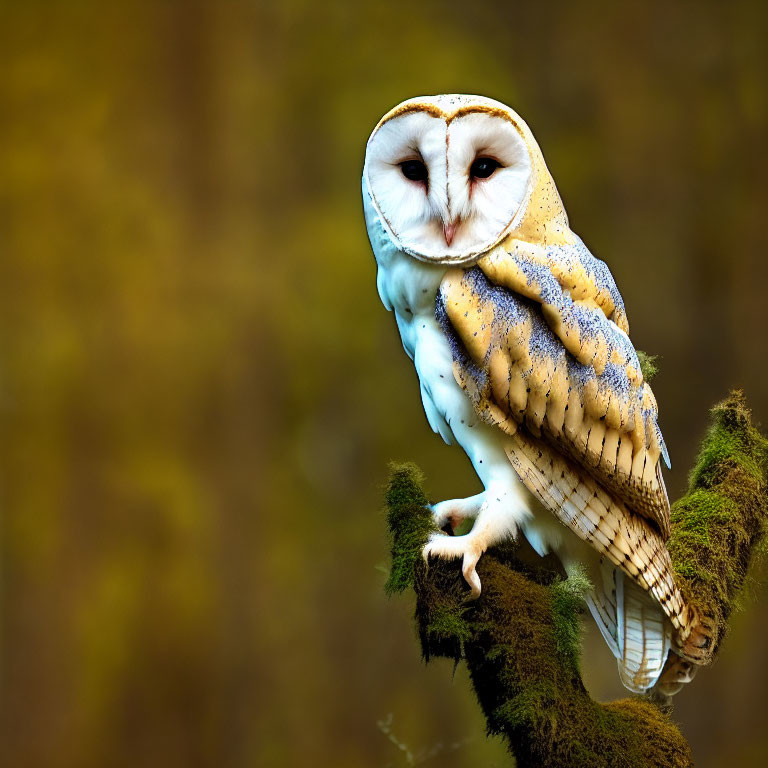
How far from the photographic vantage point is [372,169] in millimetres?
1173

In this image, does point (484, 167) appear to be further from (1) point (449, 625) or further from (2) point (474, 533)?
(1) point (449, 625)

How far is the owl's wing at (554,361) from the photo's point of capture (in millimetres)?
1139

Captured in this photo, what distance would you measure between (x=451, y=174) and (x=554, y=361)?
10.3 inches

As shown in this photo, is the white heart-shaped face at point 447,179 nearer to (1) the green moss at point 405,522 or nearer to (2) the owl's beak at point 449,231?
(2) the owl's beak at point 449,231

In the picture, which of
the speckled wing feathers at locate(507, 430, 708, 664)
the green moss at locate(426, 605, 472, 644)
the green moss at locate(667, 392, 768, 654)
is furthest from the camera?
the green moss at locate(667, 392, 768, 654)

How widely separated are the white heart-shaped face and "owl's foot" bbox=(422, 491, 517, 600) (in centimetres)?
31

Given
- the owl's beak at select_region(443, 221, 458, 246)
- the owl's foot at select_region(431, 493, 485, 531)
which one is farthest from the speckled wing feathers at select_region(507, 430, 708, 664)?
the owl's beak at select_region(443, 221, 458, 246)

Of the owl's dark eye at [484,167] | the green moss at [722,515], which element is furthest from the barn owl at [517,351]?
A: the green moss at [722,515]

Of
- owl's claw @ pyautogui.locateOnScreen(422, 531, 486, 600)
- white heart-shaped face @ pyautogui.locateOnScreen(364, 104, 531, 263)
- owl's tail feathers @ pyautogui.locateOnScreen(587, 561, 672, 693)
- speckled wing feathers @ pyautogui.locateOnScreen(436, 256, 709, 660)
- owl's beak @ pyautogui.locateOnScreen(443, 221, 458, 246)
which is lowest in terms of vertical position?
owl's tail feathers @ pyautogui.locateOnScreen(587, 561, 672, 693)

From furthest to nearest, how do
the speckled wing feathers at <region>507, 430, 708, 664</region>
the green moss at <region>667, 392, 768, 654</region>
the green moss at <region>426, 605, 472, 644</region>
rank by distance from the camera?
the green moss at <region>667, 392, 768, 654</region> → the speckled wing feathers at <region>507, 430, 708, 664</region> → the green moss at <region>426, 605, 472, 644</region>

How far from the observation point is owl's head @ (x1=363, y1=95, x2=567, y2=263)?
1112 mm

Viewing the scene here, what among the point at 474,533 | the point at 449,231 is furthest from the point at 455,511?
the point at 449,231

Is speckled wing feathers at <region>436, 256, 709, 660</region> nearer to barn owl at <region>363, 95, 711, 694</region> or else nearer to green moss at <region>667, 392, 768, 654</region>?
barn owl at <region>363, 95, 711, 694</region>

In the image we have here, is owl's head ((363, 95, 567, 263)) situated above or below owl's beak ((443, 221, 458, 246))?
above
